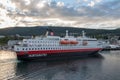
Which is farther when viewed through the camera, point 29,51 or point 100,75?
point 29,51

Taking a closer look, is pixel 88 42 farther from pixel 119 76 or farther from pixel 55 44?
pixel 119 76

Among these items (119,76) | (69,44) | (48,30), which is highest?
(48,30)

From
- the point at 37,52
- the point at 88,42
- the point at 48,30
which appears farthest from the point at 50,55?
the point at 88,42

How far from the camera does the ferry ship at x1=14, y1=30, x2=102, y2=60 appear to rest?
49.8 meters

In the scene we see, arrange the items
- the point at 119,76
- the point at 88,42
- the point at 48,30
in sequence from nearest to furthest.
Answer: the point at 119,76, the point at 48,30, the point at 88,42

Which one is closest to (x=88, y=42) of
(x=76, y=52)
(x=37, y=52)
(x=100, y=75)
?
(x=76, y=52)

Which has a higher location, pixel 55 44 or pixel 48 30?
pixel 48 30

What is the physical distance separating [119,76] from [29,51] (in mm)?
22848

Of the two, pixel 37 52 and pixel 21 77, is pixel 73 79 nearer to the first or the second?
pixel 21 77

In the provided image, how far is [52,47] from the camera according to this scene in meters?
55.0

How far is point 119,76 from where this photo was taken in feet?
112

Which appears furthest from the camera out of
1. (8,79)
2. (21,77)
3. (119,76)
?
(119,76)

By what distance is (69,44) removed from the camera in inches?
2355

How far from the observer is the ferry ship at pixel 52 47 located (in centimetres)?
4981
